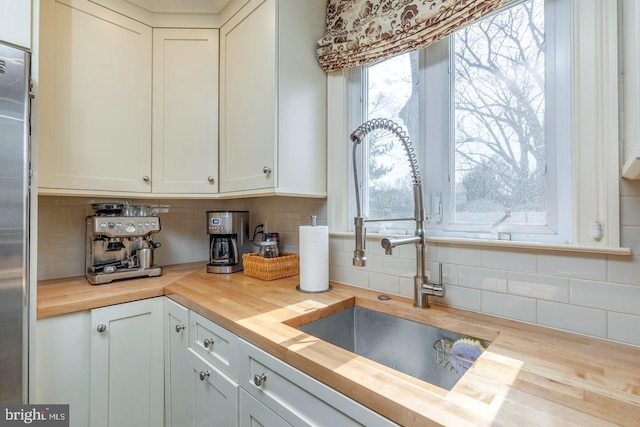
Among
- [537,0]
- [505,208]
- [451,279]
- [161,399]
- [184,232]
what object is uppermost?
[537,0]

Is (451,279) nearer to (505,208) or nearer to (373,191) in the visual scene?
(505,208)

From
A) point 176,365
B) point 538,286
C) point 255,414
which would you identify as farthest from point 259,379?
point 538,286

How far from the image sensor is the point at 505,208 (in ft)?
3.41

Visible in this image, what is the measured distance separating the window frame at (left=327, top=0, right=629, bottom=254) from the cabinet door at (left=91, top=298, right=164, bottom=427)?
5.02 ft

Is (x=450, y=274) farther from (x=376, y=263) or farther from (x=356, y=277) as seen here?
(x=356, y=277)

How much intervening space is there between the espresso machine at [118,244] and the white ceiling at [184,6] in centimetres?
105

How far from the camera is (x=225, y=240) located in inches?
67.2

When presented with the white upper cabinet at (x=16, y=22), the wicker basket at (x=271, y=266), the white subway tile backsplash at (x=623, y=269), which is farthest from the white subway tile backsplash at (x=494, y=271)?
the white upper cabinet at (x=16, y=22)

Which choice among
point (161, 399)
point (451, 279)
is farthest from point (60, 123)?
point (451, 279)

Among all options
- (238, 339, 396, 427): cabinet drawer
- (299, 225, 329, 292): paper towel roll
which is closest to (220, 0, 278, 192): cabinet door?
(299, 225, 329, 292): paper towel roll

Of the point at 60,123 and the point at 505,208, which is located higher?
the point at 60,123

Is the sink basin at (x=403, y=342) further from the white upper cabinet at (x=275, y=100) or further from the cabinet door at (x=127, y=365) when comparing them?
the cabinet door at (x=127, y=365)

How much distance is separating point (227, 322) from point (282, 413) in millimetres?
329

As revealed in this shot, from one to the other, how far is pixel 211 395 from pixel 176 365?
1.02ft
